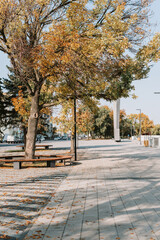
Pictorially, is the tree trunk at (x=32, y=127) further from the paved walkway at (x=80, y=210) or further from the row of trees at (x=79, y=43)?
the paved walkway at (x=80, y=210)

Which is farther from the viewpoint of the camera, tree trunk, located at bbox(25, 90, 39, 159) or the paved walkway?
tree trunk, located at bbox(25, 90, 39, 159)

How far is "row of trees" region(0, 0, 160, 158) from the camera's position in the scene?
1277cm

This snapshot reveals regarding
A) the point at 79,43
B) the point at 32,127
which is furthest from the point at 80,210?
the point at 32,127

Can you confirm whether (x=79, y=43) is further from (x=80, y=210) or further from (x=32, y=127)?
(x=80, y=210)

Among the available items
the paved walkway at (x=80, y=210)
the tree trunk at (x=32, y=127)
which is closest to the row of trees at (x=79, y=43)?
the tree trunk at (x=32, y=127)

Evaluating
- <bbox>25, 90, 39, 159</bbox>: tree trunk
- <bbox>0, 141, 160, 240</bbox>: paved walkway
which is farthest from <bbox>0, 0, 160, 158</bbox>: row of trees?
<bbox>0, 141, 160, 240</bbox>: paved walkway

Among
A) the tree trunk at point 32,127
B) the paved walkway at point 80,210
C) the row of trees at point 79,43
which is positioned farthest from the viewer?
the tree trunk at point 32,127

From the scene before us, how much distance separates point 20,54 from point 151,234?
10424 mm

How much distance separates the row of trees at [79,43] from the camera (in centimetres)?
1277

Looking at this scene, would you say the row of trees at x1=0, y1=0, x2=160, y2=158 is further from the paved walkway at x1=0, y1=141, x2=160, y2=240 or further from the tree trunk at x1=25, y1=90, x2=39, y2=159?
the paved walkway at x1=0, y1=141, x2=160, y2=240

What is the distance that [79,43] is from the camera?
12695 millimetres

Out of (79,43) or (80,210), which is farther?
(79,43)

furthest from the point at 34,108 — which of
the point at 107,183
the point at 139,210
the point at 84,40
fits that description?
the point at 139,210

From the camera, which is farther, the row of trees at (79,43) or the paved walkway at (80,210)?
the row of trees at (79,43)
